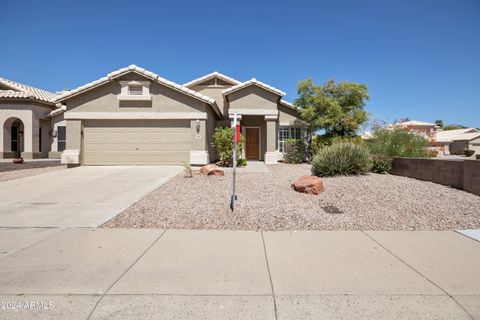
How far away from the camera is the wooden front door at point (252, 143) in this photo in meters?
18.3

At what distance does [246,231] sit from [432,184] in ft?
23.6

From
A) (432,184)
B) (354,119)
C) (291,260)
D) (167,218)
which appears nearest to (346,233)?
(291,260)

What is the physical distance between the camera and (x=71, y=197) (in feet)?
24.0

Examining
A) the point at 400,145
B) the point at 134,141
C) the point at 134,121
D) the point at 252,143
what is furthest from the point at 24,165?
the point at 400,145

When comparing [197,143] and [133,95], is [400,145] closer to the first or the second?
[197,143]

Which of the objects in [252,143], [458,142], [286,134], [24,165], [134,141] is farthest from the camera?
[458,142]

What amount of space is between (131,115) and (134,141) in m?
1.44

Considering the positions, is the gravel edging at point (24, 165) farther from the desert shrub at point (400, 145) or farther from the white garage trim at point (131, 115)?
the desert shrub at point (400, 145)

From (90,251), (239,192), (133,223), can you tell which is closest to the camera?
(90,251)

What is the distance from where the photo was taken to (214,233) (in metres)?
4.71

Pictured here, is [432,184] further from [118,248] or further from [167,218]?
[118,248]

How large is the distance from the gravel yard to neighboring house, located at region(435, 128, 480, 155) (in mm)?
38334

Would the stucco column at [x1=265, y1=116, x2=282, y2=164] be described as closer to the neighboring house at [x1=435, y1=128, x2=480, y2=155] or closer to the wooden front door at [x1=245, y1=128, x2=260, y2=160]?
the wooden front door at [x1=245, y1=128, x2=260, y2=160]

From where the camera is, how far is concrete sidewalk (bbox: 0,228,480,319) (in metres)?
2.58
